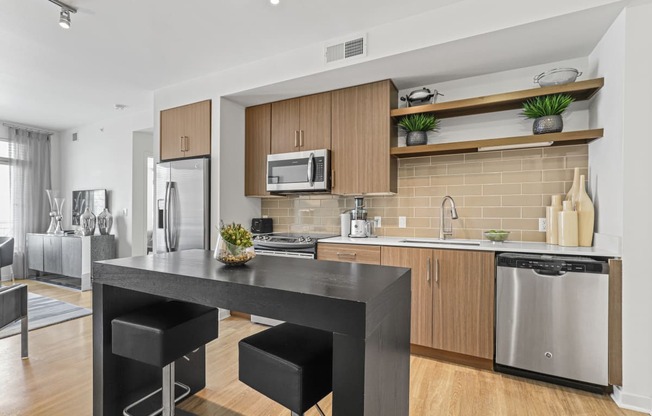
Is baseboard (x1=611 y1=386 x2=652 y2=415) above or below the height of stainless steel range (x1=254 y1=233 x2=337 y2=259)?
below

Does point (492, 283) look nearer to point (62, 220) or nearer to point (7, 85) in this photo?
point (7, 85)

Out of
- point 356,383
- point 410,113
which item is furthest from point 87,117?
point 356,383

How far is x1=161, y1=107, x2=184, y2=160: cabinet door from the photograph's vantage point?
394 cm

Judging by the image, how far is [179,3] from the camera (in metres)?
2.40

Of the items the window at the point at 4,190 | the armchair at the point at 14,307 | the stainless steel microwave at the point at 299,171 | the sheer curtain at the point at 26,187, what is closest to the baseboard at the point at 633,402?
the stainless steel microwave at the point at 299,171

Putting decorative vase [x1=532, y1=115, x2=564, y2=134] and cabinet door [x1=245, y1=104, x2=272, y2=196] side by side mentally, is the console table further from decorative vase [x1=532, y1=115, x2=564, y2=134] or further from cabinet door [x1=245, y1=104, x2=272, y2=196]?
decorative vase [x1=532, y1=115, x2=564, y2=134]

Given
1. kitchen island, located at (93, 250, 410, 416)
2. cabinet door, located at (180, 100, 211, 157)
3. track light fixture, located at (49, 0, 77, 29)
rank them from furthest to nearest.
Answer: cabinet door, located at (180, 100, 211, 157), track light fixture, located at (49, 0, 77, 29), kitchen island, located at (93, 250, 410, 416)

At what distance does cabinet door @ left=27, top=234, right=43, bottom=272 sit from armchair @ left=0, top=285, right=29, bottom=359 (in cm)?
355

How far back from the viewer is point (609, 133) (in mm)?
2270

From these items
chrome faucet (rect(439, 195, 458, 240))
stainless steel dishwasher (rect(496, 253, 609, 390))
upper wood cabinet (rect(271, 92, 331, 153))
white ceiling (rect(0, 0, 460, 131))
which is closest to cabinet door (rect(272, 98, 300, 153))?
upper wood cabinet (rect(271, 92, 331, 153))

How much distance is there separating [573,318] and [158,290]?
2518 millimetres

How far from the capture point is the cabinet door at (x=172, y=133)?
394cm

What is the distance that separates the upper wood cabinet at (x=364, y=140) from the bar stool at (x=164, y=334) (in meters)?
1.93

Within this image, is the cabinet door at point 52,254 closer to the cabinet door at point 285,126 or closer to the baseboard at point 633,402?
the cabinet door at point 285,126
